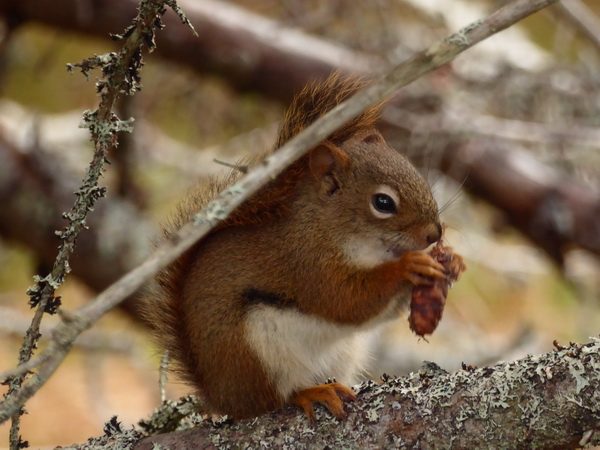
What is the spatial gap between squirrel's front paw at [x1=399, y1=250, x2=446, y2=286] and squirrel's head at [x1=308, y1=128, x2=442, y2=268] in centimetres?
11

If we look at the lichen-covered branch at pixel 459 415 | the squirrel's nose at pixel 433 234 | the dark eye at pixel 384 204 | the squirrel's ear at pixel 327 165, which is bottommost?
the lichen-covered branch at pixel 459 415

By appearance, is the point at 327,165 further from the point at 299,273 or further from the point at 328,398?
the point at 328,398

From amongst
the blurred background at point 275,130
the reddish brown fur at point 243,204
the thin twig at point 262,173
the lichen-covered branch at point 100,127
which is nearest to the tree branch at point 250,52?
the blurred background at point 275,130

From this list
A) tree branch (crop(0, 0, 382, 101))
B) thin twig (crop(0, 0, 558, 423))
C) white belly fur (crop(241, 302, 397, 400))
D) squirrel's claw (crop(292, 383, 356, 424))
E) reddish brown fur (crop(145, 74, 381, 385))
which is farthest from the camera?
tree branch (crop(0, 0, 382, 101))

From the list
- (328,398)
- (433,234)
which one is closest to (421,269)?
(433,234)

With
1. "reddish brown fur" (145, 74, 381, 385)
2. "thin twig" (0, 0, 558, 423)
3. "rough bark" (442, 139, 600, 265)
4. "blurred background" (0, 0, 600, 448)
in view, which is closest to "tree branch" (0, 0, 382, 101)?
"blurred background" (0, 0, 600, 448)

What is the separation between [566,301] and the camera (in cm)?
524

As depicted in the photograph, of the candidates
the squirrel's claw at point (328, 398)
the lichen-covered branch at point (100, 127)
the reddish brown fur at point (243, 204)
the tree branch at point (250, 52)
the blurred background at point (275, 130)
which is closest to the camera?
the lichen-covered branch at point (100, 127)

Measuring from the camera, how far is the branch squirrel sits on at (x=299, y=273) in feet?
6.01

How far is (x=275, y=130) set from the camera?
4164 millimetres

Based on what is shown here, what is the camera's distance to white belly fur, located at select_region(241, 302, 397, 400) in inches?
71.7

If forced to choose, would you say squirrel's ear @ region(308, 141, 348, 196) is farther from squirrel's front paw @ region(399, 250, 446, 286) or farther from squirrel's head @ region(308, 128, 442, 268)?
squirrel's front paw @ region(399, 250, 446, 286)

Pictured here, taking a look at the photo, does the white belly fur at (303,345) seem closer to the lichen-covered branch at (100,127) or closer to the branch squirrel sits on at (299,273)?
the branch squirrel sits on at (299,273)

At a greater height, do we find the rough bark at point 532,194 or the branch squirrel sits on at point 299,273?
the rough bark at point 532,194
